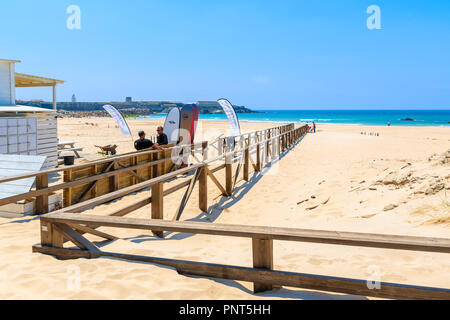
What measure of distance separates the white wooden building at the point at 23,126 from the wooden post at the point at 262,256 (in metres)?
8.96

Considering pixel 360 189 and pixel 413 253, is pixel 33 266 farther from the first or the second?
pixel 360 189

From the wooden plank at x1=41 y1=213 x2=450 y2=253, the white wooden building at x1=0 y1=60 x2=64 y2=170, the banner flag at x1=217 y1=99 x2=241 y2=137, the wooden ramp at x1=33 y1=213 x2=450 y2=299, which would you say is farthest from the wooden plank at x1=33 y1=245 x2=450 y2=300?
the banner flag at x1=217 y1=99 x2=241 y2=137

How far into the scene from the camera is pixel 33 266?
3.16 m

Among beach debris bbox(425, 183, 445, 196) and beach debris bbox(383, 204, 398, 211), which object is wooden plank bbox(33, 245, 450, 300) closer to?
beach debris bbox(383, 204, 398, 211)

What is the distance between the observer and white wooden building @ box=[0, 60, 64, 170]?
31.5 ft

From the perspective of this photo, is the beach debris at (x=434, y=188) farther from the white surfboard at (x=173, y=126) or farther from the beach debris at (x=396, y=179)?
the white surfboard at (x=173, y=126)

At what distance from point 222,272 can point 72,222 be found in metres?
1.46

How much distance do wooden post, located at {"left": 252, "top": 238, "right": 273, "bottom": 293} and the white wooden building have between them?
8.96 meters

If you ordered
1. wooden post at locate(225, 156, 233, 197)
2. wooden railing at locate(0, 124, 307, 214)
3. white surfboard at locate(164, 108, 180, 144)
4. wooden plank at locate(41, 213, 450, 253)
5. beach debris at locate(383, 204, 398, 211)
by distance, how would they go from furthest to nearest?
1. white surfboard at locate(164, 108, 180, 144)
2. wooden post at locate(225, 156, 233, 197)
3. wooden railing at locate(0, 124, 307, 214)
4. beach debris at locate(383, 204, 398, 211)
5. wooden plank at locate(41, 213, 450, 253)

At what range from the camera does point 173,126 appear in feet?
44.4

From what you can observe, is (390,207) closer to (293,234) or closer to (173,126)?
(293,234)

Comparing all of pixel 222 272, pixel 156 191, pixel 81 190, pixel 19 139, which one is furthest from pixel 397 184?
pixel 19 139

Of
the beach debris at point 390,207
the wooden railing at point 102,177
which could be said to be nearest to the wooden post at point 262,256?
the wooden railing at point 102,177

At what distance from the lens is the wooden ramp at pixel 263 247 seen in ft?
8.25
